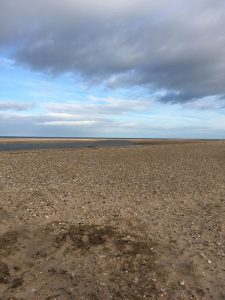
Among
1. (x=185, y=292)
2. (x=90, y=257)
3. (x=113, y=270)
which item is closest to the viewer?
(x=185, y=292)

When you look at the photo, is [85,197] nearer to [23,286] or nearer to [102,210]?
[102,210]

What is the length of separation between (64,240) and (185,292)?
4122 mm

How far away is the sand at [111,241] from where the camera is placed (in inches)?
337

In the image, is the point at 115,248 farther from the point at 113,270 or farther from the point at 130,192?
the point at 130,192

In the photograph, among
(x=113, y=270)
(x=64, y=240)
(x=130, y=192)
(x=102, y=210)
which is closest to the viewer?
(x=113, y=270)

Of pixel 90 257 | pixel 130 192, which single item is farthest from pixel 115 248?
pixel 130 192

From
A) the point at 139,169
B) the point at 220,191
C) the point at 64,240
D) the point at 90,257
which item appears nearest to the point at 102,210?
the point at 64,240

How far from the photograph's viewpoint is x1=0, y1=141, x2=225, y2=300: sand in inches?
337

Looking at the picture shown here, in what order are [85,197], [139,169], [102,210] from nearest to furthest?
[102,210] < [85,197] < [139,169]

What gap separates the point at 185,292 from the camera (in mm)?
8312

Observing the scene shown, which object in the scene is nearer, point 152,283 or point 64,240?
point 152,283

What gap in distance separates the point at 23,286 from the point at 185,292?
372 centimetres

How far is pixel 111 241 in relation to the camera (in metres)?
11.0

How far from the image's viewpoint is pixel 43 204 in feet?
47.5
